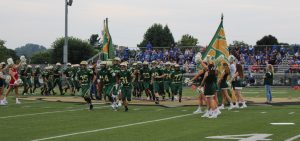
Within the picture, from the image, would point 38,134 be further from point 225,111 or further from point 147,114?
point 225,111

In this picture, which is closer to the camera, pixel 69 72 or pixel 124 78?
pixel 124 78

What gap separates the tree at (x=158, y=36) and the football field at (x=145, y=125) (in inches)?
3373

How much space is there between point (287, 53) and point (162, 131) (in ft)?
120

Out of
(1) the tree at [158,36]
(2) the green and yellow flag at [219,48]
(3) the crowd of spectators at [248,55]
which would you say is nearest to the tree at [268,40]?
(1) the tree at [158,36]

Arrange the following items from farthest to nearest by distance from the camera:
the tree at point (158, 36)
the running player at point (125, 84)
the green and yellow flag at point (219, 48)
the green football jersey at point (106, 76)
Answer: the tree at point (158, 36), the green and yellow flag at point (219, 48), the green football jersey at point (106, 76), the running player at point (125, 84)

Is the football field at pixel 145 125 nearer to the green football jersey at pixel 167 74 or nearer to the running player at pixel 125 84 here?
the running player at pixel 125 84

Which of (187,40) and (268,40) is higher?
(187,40)

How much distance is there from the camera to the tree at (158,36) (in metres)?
107

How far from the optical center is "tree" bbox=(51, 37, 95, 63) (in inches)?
3622

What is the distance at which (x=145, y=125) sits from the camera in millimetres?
14938

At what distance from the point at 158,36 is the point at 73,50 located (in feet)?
69.8

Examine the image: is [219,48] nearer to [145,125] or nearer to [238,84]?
[238,84]

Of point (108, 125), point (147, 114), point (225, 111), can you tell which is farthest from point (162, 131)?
point (225, 111)

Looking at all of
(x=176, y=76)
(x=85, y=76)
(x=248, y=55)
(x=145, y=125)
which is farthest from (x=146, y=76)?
(x=248, y=55)
